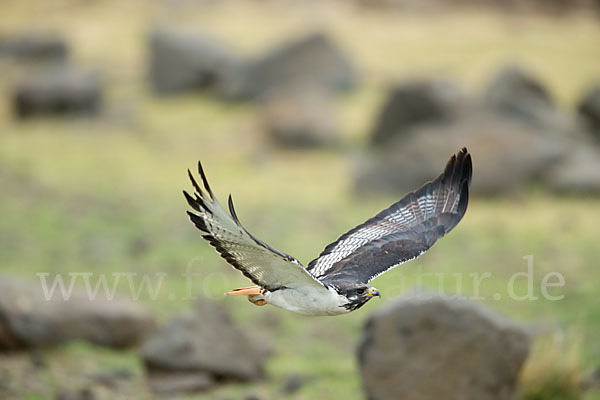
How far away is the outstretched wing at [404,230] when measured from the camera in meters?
6.10

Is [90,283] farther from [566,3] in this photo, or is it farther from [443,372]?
[566,3]

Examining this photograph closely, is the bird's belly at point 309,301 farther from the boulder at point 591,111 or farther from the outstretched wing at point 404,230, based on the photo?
the boulder at point 591,111

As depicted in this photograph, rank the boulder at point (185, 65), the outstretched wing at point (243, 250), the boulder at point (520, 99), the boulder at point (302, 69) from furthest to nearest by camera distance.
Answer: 1. the boulder at point (185, 65)
2. the boulder at point (302, 69)
3. the boulder at point (520, 99)
4. the outstretched wing at point (243, 250)

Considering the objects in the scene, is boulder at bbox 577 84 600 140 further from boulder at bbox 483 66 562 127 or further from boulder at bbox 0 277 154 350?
boulder at bbox 0 277 154 350

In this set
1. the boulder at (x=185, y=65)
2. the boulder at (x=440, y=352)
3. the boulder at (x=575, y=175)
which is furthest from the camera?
the boulder at (x=185, y=65)

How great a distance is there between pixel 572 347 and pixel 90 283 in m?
5.81

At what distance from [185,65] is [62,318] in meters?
13.9

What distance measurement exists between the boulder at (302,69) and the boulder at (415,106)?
3.75 m

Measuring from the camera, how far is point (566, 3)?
116 feet

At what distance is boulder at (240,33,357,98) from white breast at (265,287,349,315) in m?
15.7

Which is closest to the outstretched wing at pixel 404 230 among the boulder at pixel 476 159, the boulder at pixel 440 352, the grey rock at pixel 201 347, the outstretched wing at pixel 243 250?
the boulder at pixel 440 352

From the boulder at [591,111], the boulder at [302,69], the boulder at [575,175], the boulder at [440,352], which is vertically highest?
the boulder at [302,69]

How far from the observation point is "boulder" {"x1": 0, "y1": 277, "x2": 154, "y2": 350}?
8.01 meters

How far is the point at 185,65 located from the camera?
70.2 ft
